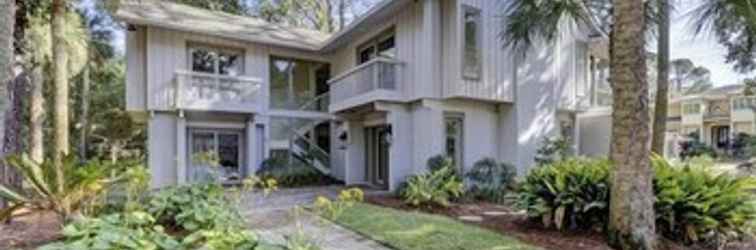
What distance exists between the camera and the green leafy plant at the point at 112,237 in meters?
4.03

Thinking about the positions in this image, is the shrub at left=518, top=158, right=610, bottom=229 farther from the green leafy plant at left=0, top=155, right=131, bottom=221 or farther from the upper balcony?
the green leafy plant at left=0, top=155, right=131, bottom=221

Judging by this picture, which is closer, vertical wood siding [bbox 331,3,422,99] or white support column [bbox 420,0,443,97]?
white support column [bbox 420,0,443,97]

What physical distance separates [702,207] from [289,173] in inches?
451

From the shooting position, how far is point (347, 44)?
1688 cm

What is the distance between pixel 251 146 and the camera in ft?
52.1

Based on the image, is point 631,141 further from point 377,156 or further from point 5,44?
point 377,156

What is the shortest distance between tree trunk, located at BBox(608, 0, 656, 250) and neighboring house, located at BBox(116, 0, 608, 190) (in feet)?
19.7

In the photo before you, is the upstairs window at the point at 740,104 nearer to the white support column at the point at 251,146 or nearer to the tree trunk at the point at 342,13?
the tree trunk at the point at 342,13

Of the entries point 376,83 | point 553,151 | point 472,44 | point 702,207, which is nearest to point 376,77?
point 376,83

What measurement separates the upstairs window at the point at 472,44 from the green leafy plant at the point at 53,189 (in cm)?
851

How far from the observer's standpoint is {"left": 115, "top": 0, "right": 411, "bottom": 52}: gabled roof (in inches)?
542

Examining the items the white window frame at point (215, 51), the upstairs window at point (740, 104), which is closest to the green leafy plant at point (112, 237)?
the white window frame at point (215, 51)

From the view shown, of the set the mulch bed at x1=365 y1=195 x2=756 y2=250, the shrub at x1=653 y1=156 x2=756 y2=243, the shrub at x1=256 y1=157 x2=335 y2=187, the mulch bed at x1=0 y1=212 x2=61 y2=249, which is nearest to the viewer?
the mulch bed at x1=0 y1=212 x2=61 y2=249

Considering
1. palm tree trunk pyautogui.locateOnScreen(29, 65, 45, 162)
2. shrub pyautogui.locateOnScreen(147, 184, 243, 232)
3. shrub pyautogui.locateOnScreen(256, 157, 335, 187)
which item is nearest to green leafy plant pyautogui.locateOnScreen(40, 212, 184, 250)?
shrub pyautogui.locateOnScreen(147, 184, 243, 232)
